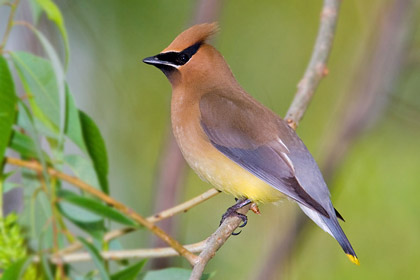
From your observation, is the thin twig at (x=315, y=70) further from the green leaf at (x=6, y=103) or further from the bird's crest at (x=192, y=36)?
the green leaf at (x=6, y=103)

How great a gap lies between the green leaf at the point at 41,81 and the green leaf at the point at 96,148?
117 millimetres

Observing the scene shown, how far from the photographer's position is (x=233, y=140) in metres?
2.67

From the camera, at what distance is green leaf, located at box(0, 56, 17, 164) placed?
2133 mm

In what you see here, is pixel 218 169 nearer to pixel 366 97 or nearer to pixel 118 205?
pixel 118 205

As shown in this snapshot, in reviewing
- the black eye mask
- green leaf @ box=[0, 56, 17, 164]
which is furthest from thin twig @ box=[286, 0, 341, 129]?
green leaf @ box=[0, 56, 17, 164]

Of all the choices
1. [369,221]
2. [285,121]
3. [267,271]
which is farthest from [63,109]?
[369,221]

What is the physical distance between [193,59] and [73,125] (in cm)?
77

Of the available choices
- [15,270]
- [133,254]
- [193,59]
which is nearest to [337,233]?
[133,254]

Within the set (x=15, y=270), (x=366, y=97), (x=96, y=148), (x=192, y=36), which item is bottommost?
(x=15, y=270)

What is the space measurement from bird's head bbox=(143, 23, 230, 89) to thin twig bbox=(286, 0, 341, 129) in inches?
14.0

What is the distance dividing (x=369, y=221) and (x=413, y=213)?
0.27m

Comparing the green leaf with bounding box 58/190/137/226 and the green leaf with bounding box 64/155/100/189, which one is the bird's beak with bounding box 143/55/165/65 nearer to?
the green leaf with bounding box 64/155/100/189

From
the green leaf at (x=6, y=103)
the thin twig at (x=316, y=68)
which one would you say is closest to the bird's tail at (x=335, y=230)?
the thin twig at (x=316, y=68)

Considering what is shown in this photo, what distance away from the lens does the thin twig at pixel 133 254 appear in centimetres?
215
